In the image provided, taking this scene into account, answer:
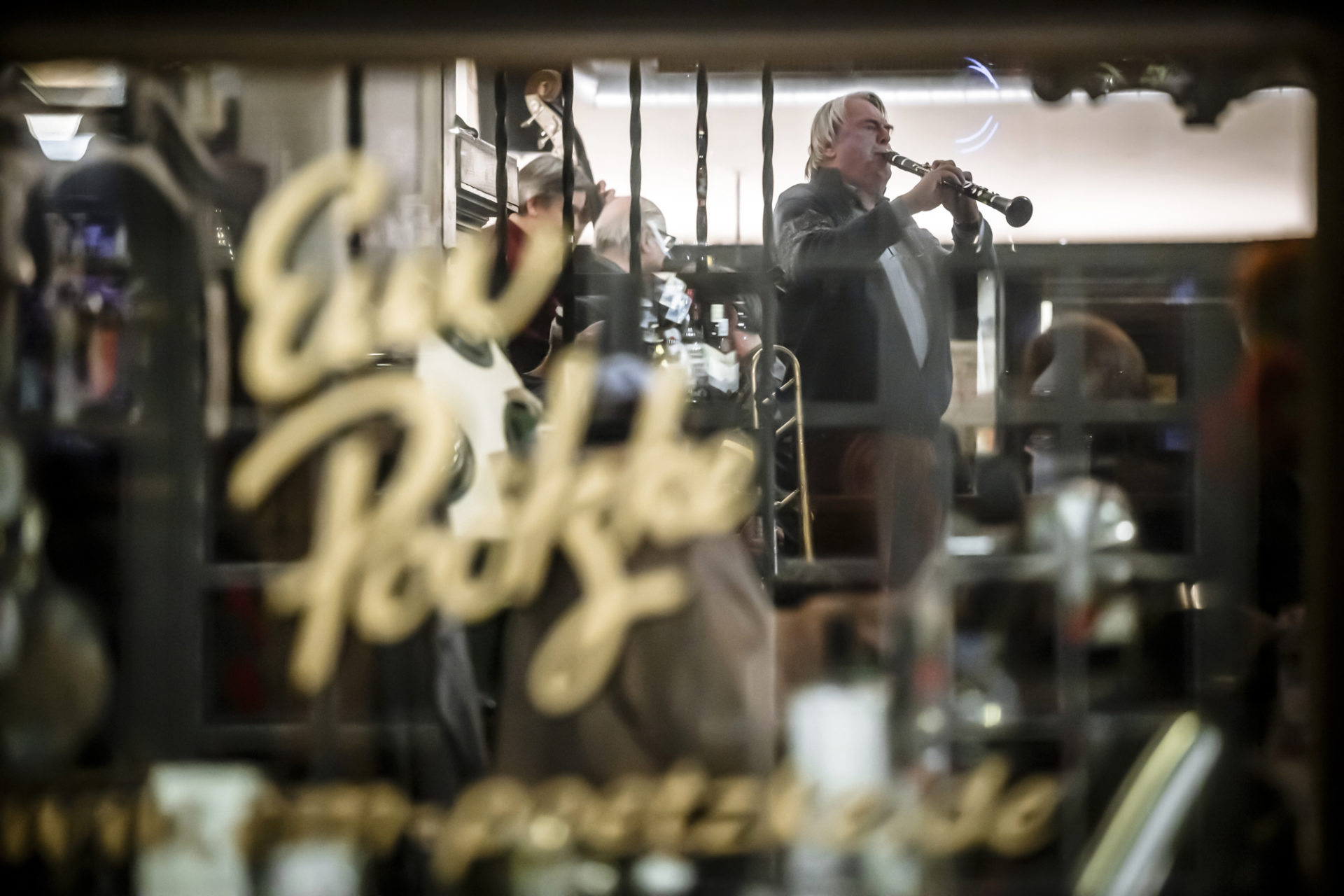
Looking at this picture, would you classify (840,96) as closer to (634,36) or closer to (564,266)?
(634,36)

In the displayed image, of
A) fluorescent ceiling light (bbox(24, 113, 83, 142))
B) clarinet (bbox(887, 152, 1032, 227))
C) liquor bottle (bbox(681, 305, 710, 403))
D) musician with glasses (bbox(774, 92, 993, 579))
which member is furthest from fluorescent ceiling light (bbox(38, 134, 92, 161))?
clarinet (bbox(887, 152, 1032, 227))

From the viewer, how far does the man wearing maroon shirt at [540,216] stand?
5.90 feet

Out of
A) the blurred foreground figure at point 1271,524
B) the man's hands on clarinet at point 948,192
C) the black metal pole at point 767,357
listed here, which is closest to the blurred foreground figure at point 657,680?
the black metal pole at point 767,357

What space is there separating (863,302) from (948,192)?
0.79 feet

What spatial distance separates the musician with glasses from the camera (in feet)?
6.01

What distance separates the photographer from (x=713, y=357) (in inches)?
71.0

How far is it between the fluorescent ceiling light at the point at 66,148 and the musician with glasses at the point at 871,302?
119cm

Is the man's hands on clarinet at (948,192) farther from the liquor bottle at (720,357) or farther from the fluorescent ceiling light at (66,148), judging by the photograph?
the fluorescent ceiling light at (66,148)

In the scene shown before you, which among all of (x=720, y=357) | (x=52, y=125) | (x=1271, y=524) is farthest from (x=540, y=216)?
(x=1271, y=524)

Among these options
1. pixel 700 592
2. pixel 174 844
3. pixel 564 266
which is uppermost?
pixel 564 266

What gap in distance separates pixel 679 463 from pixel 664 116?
0.60 m

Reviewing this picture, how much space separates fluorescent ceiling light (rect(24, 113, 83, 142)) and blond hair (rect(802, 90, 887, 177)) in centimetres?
124

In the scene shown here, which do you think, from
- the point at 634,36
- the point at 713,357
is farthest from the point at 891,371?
the point at 634,36

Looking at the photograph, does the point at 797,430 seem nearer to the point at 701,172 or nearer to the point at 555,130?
the point at 701,172
